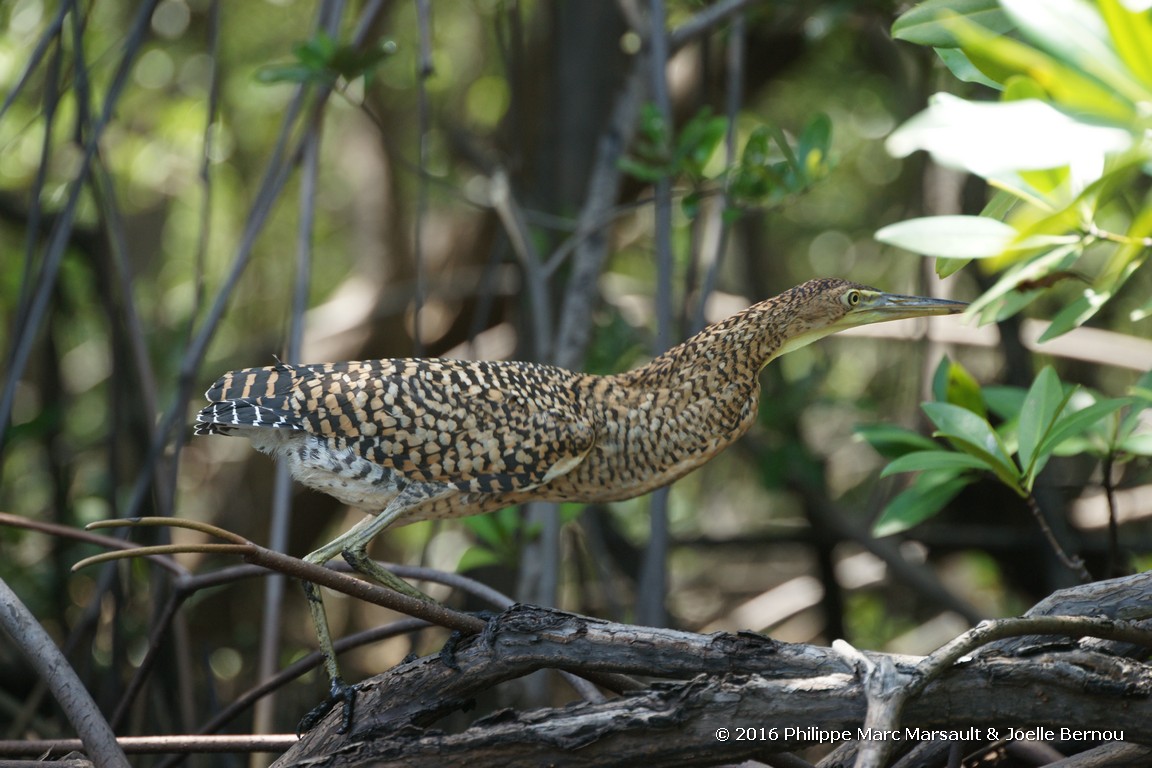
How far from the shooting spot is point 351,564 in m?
2.13

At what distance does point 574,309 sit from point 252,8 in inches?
154

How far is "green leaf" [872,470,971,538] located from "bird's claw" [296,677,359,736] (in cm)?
120

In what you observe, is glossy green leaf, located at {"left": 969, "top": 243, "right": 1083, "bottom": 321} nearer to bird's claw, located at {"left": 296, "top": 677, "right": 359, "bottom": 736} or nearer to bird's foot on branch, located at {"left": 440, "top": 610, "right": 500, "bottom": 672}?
bird's foot on branch, located at {"left": 440, "top": 610, "right": 500, "bottom": 672}

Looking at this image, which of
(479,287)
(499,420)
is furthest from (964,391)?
(479,287)

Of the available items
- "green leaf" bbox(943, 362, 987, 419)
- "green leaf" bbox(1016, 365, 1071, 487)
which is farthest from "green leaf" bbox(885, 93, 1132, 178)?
"green leaf" bbox(943, 362, 987, 419)

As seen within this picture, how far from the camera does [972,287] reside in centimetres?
470

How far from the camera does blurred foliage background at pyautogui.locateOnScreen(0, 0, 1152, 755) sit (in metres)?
2.97

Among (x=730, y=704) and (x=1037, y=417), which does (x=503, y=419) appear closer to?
(x=730, y=704)

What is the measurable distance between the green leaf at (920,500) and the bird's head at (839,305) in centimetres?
38

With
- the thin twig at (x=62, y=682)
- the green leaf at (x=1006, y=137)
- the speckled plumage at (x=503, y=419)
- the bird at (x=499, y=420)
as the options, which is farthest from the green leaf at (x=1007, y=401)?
the thin twig at (x=62, y=682)

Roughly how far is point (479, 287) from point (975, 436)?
3049 mm

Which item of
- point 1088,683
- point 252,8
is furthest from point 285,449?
point 252,8

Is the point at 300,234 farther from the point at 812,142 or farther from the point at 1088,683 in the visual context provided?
the point at 1088,683

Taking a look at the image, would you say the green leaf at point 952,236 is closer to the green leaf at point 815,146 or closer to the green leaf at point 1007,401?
the green leaf at point 1007,401
